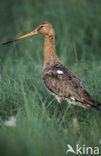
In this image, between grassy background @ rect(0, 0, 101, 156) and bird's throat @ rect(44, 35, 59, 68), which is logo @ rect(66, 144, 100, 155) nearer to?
grassy background @ rect(0, 0, 101, 156)

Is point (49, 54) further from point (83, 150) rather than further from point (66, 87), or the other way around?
point (83, 150)

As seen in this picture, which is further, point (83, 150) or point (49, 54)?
point (49, 54)

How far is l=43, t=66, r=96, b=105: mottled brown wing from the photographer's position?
18.0 ft

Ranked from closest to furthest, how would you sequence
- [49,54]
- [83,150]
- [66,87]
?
[83,150] → [66,87] → [49,54]

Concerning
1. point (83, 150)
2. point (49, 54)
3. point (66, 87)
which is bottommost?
point (83, 150)

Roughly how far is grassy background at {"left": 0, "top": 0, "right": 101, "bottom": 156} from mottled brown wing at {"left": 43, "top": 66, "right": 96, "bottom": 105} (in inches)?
8.8

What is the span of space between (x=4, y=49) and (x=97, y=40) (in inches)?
98.0

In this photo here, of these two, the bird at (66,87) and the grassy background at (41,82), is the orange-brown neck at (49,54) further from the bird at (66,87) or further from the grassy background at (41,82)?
the grassy background at (41,82)

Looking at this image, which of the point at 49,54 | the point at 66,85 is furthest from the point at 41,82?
the point at 66,85

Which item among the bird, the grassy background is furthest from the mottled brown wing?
the grassy background

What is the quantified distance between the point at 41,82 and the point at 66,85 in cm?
73

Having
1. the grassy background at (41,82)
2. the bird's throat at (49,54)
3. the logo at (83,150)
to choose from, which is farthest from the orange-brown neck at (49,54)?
the logo at (83,150)

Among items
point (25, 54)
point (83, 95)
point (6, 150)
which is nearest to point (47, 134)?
point (6, 150)

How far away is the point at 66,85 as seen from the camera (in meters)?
5.66
